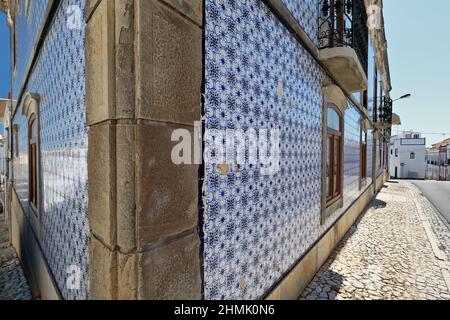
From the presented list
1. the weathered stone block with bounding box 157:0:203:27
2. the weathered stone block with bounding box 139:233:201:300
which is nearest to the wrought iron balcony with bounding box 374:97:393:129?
the weathered stone block with bounding box 157:0:203:27

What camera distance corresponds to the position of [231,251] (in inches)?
80.4

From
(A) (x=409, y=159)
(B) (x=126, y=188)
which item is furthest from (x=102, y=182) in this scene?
(A) (x=409, y=159)

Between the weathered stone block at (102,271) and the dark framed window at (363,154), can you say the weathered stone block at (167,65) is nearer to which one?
the weathered stone block at (102,271)

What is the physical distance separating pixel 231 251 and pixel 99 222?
3.59 ft

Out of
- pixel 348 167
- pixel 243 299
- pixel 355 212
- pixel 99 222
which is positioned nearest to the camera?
pixel 99 222

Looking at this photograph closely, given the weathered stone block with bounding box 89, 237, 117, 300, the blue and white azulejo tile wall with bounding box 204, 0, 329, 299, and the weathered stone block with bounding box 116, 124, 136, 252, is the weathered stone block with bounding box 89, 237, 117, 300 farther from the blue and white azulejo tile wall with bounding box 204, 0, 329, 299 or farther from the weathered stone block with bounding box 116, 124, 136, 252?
the blue and white azulejo tile wall with bounding box 204, 0, 329, 299

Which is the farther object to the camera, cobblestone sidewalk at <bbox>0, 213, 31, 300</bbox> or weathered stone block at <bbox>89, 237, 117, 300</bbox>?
cobblestone sidewalk at <bbox>0, 213, 31, 300</bbox>

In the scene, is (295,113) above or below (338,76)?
below

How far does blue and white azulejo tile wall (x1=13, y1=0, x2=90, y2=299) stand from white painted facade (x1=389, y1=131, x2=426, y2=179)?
45.7m

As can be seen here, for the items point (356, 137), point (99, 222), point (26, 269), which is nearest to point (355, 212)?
point (356, 137)

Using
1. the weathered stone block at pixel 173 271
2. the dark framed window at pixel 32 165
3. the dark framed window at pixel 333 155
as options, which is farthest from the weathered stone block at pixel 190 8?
the dark framed window at pixel 32 165

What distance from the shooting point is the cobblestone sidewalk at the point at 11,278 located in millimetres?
4090

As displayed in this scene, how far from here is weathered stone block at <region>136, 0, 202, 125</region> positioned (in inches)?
51.1
